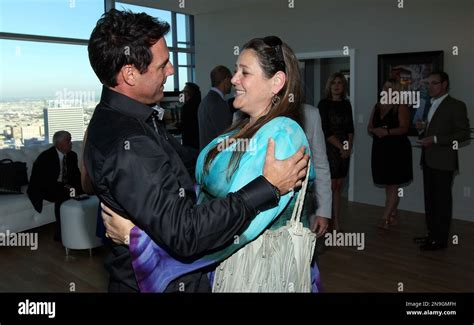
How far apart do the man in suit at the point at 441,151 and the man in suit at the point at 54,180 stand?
3.81 metres

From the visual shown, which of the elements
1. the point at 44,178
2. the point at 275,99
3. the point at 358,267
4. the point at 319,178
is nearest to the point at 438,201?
the point at 358,267

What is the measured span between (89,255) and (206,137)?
1.79 meters

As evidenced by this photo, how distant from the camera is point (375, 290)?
358 cm

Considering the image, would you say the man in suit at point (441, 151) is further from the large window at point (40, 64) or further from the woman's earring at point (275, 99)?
the large window at point (40, 64)

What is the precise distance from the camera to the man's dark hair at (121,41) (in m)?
1.19

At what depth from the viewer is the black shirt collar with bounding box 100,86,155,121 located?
4.08 ft

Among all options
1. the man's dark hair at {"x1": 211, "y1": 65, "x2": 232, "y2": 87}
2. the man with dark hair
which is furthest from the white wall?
the man with dark hair

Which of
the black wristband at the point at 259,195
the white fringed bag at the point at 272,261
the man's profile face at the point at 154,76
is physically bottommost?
the white fringed bag at the point at 272,261

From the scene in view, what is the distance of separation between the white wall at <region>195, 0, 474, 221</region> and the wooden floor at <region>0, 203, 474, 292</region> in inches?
41.2

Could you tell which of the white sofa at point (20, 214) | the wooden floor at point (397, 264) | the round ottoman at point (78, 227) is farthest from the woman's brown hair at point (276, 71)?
the white sofa at point (20, 214)

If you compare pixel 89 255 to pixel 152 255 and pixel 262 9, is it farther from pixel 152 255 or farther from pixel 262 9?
pixel 262 9

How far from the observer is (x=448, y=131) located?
4.43 meters

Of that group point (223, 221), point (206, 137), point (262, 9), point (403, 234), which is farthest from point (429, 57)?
point (223, 221)

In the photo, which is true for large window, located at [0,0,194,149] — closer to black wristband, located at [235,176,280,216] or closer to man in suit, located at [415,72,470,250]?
man in suit, located at [415,72,470,250]
